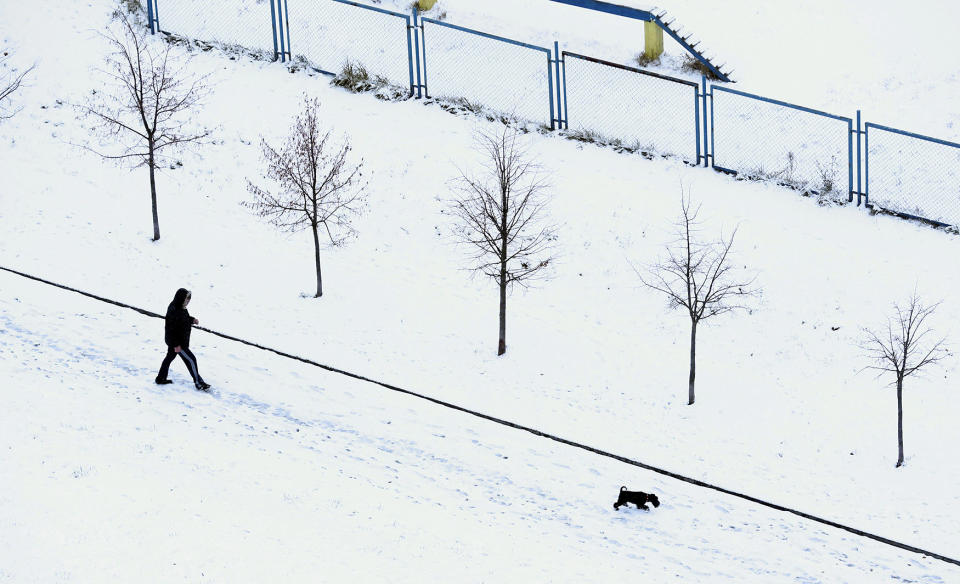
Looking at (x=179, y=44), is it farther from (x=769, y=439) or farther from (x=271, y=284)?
(x=769, y=439)

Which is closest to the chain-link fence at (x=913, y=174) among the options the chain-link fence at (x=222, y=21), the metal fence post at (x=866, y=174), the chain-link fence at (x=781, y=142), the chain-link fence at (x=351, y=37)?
the metal fence post at (x=866, y=174)

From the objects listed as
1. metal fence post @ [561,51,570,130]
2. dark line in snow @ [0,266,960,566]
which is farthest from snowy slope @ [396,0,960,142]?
dark line in snow @ [0,266,960,566]

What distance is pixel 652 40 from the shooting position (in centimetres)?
2597

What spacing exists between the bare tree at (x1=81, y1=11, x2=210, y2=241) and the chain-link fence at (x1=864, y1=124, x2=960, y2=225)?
40.3 ft

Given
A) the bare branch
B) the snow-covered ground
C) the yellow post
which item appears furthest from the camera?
the yellow post

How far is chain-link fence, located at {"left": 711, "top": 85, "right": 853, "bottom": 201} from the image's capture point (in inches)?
891

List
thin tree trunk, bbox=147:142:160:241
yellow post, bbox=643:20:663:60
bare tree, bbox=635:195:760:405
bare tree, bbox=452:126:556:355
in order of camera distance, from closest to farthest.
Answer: bare tree, bbox=635:195:760:405 → bare tree, bbox=452:126:556:355 → thin tree trunk, bbox=147:142:160:241 → yellow post, bbox=643:20:663:60

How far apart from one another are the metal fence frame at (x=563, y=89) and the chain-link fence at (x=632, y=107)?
0.12 meters

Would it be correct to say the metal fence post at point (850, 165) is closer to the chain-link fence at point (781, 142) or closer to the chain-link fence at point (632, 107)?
the chain-link fence at point (781, 142)

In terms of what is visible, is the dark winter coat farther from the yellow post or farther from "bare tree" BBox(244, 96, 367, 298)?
the yellow post

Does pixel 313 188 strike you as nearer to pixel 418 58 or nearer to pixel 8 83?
pixel 418 58

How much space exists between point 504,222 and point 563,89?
5.60 metres

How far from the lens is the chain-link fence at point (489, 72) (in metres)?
25.1

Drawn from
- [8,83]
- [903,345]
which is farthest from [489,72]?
[903,345]
